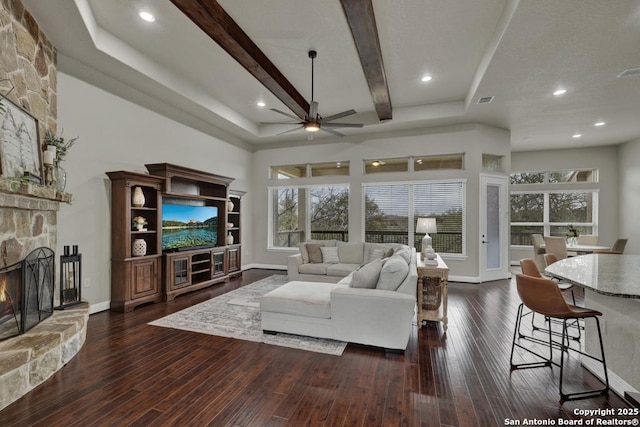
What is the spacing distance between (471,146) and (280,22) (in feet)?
15.6

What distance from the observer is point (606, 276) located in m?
2.48

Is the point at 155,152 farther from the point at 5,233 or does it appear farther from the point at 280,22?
the point at 280,22

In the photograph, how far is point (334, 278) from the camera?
18.3ft

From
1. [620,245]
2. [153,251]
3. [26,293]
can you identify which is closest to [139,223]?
[153,251]

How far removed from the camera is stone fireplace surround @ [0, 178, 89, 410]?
7.19 feet

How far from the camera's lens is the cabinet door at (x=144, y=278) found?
14.3ft

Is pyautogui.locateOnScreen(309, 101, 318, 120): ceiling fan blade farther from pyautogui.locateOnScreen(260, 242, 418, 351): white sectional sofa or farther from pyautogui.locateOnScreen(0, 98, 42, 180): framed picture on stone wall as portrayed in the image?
pyautogui.locateOnScreen(0, 98, 42, 180): framed picture on stone wall

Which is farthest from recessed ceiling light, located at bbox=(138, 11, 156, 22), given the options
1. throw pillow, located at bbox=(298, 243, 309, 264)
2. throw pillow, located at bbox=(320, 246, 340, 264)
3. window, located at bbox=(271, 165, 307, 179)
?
window, located at bbox=(271, 165, 307, 179)

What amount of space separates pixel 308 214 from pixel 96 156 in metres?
4.68

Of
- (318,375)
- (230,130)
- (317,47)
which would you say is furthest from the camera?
(230,130)

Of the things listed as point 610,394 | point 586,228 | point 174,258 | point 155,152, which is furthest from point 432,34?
point 586,228

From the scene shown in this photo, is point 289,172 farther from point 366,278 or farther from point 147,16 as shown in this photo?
point 366,278

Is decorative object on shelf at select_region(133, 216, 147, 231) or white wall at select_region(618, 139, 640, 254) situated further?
white wall at select_region(618, 139, 640, 254)

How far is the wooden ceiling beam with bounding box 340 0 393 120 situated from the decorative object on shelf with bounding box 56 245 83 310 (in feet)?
13.6
